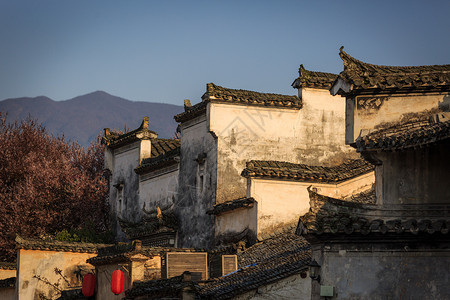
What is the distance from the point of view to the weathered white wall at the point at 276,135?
3466cm

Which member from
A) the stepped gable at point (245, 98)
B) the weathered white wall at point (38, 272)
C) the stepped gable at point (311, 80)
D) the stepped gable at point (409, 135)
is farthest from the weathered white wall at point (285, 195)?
the stepped gable at point (409, 135)

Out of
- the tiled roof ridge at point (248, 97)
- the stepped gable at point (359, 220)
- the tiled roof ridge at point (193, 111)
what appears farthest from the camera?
the tiled roof ridge at point (193, 111)

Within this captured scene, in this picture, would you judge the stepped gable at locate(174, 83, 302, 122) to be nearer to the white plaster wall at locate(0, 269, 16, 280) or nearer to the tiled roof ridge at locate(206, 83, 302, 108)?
the tiled roof ridge at locate(206, 83, 302, 108)

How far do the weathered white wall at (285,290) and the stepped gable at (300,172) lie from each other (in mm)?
6961

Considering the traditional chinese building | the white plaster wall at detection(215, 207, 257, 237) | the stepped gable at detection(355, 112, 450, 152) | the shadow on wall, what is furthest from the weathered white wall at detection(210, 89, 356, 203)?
the traditional chinese building

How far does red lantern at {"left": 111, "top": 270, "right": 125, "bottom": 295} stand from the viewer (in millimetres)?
29484

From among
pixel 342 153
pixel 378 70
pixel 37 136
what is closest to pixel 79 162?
pixel 37 136

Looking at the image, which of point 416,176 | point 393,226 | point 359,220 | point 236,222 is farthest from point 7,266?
point 393,226

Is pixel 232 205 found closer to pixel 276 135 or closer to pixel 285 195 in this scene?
pixel 285 195

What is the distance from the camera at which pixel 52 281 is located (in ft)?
115

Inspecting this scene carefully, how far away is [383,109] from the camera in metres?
21.9

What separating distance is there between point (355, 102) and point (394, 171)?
2565mm

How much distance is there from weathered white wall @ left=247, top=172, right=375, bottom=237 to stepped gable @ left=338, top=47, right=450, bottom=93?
32.3ft

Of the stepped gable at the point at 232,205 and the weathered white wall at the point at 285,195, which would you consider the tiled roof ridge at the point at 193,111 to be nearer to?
the stepped gable at the point at 232,205
